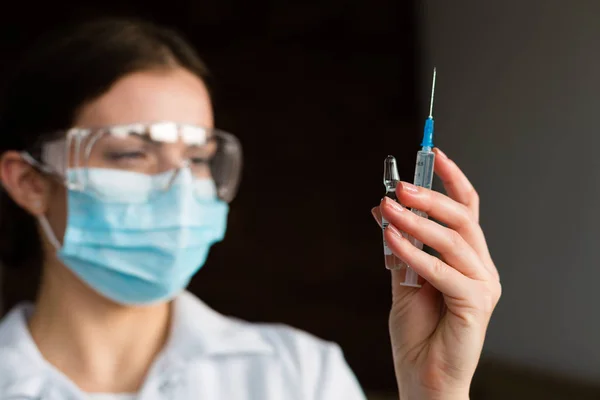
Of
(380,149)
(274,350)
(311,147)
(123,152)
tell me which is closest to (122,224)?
(123,152)

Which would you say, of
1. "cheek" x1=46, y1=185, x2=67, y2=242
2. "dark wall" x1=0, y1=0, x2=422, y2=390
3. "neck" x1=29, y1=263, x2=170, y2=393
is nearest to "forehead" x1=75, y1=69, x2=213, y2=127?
"cheek" x1=46, y1=185, x2=67, y2=242

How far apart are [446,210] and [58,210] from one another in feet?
2.65

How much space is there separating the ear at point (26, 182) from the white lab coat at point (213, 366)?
0.71 feet

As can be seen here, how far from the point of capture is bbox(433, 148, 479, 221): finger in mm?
689

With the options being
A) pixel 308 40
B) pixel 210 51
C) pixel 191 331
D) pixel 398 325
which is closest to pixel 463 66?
pixel 398 325

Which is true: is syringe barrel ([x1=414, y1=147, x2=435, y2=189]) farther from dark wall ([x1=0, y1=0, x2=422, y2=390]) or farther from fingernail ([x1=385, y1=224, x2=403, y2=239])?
dark wall ([x1=0, y1=0, x2=422, y2=390])

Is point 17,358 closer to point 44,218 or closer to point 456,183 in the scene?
point 44,218

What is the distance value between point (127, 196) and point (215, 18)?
174 cm

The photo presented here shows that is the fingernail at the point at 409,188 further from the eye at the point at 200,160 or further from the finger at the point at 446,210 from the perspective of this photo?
the eye at the point at 200,160

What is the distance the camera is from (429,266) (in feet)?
2.04

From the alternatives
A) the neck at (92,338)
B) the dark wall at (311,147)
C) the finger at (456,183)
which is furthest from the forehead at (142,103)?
the dark wall at (311,147)

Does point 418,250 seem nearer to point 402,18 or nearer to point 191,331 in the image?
point 191,331

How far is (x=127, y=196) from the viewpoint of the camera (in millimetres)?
1143

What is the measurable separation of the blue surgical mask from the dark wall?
1.10m
